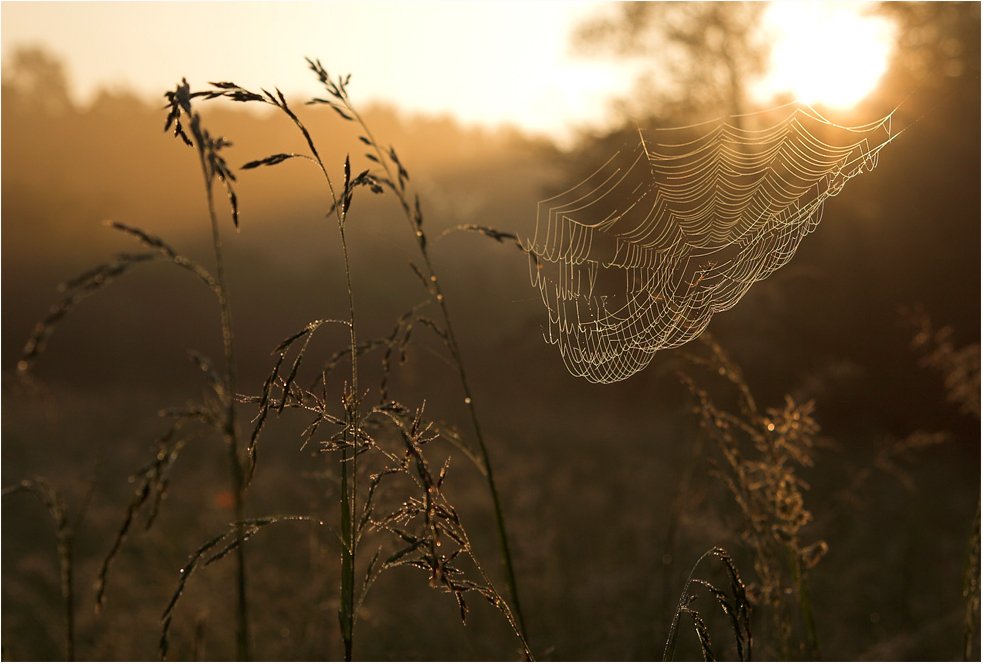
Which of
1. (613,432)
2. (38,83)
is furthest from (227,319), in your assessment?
(38,83)

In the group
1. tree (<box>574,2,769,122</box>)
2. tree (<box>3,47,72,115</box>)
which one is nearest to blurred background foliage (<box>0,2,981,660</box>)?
tree (<box>574,2,769,122</box>)

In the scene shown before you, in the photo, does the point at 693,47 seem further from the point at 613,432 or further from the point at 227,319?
the point at 227,319

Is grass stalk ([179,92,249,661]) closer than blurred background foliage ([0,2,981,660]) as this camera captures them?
Yes

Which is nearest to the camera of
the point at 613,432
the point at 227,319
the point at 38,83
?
the point at 227,319

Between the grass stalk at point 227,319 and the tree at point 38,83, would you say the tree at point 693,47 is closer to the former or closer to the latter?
the grass stalk at point 227,319

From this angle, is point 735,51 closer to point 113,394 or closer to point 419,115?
point 113,394

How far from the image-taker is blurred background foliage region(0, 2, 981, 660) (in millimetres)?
4199

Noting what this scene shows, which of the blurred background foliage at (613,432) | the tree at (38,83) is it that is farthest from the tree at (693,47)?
the tree at (38,83)

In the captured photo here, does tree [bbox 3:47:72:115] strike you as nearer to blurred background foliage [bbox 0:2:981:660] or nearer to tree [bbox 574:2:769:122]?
blurred background foliage [bbox 0:2:981:660]

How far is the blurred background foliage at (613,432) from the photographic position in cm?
420

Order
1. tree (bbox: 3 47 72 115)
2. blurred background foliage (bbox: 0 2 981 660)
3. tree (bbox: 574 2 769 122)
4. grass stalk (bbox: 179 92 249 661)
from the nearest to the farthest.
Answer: grass stalk (bbox: 179 92 249 661)
blurred background foliage (bbox: 0 2 981 660)
tree (bbox: 574 2 769 122)
tree (bbox: 3 47 72 115)

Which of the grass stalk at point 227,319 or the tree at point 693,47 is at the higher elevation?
the tree at point 693,47

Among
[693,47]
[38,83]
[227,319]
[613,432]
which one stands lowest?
[227,319]

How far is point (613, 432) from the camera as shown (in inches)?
347
